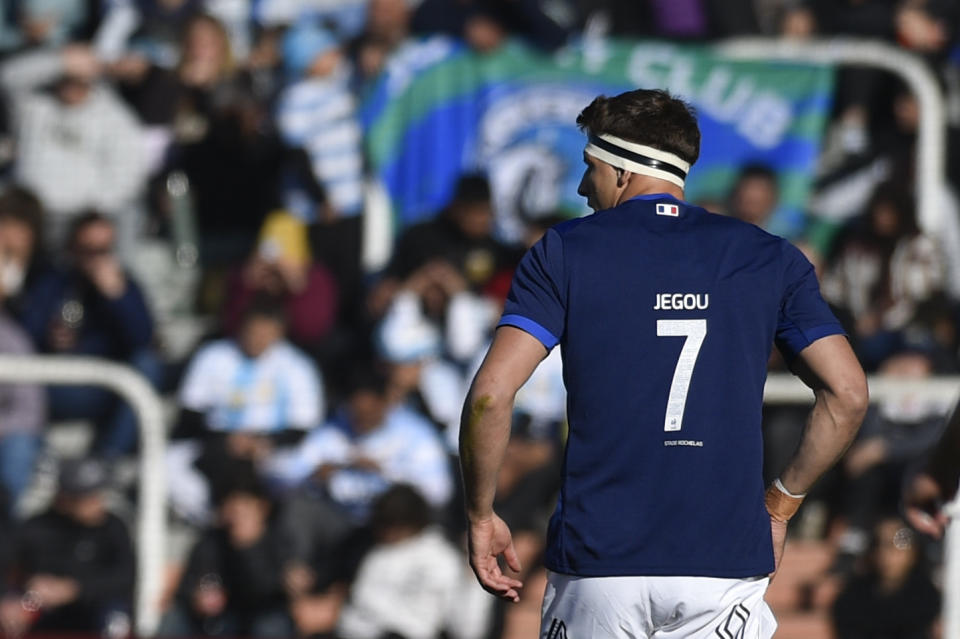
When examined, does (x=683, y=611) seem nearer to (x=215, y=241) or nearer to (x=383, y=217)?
(x=383, y=217)

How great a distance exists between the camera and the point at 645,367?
3750mm

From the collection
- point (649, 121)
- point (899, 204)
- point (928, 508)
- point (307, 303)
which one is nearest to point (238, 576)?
point (307, 303)

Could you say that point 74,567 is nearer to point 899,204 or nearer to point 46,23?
point 46,23

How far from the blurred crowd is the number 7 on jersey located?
4535mm

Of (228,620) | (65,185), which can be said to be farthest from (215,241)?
(228,620)

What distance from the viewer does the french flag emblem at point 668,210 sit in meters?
3.90

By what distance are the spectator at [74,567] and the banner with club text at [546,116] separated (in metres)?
2.66

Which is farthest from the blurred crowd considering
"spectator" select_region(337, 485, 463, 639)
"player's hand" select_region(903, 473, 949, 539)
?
"player's hand" select_region(903, 473, 949, 539)

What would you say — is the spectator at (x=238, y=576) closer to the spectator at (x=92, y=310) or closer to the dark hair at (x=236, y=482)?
the dark hair at (x=236, y=482)

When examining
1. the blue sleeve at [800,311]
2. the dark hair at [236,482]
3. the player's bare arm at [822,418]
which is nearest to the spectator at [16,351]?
the dark hair at [236,482]

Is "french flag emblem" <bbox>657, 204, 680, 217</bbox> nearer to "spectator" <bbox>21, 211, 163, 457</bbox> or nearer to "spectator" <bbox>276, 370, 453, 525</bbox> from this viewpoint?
"spectator" <bbox>276, 370, 453, 525</bbox>

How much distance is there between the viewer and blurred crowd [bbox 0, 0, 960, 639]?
8227mm

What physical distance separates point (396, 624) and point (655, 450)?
4646mm

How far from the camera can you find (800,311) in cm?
387
